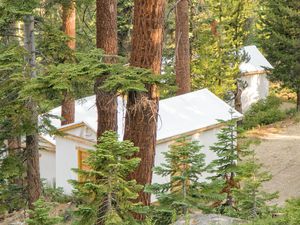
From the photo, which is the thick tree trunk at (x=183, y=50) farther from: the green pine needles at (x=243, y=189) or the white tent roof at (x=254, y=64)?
the green pine needles at (x=243, y=189)

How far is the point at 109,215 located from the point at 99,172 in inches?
18.3

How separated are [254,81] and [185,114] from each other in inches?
564

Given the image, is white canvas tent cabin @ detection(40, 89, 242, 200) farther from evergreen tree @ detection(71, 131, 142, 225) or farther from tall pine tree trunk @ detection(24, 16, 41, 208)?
evergreen tree @ detection(71, 131, 142, 225)

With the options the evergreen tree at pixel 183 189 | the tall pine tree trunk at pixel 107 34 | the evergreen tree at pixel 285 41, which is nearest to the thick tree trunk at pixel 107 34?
the tall pine tree trunk at pixel 107 34

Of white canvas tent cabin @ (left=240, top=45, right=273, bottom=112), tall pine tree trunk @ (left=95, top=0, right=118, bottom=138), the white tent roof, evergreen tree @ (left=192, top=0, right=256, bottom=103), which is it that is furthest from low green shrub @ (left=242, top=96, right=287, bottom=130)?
tall pine tree trunk @ (left=95, top=0, right=118, bottom=138)

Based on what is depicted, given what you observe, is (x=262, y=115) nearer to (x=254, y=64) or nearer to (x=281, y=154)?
(x=254, y=64)

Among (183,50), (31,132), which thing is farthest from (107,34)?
(183,50)

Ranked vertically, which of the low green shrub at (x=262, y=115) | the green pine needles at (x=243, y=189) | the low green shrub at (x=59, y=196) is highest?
the low green shrub at (x=262, y=115)

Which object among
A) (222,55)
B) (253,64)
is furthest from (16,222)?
(253,64)

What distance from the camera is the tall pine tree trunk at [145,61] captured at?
23.8ft

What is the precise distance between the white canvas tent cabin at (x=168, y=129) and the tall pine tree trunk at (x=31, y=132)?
118 inches

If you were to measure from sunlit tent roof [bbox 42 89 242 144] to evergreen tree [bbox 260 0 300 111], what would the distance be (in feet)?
26.2

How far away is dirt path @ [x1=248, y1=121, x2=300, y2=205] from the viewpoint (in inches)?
621

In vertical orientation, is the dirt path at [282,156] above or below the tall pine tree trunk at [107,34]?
below
